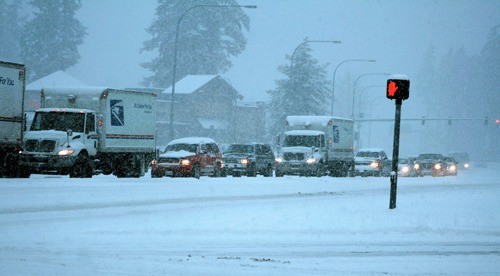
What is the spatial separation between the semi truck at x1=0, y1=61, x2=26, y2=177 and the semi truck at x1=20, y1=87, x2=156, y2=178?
1.38 feet

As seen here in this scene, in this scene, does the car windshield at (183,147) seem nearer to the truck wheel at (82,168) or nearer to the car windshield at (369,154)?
the truck wheel at (82,168)

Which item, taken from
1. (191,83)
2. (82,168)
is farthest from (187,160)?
(191,83)

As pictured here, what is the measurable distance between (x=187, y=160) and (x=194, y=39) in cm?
7039

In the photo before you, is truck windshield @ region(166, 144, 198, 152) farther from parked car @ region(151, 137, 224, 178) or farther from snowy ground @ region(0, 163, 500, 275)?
snowy ground @ region(0, 163, 500, 275)

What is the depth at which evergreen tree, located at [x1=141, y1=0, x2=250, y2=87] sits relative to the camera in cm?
10462

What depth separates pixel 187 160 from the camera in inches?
1377

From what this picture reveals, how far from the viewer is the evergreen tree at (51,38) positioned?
107062mm

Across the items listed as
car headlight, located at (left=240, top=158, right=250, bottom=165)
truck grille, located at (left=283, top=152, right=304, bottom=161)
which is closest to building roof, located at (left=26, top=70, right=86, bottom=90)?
truck grille, located at (left=283, top=152, right=304, bottom=161)

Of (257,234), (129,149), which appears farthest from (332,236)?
(129,149)

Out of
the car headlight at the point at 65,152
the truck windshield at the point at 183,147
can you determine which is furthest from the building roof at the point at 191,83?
the car headlight at the point at 65,152

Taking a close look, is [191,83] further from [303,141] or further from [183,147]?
[183,147]

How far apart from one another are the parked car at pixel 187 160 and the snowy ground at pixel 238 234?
33.3 ft

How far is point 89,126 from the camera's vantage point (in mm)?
31547

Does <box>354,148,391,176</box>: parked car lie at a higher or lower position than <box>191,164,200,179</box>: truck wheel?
higher
